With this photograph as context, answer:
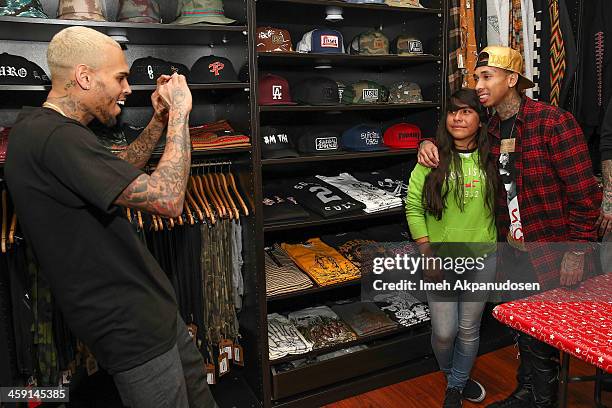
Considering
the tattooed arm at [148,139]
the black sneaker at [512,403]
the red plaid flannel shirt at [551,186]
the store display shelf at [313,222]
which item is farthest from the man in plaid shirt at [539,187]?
the tattooed arm at [148,139]

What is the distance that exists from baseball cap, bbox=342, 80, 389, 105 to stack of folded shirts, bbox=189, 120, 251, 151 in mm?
736

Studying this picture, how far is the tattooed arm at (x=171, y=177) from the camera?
4.40 feet

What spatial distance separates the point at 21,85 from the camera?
203 cm

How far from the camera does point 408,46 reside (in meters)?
2.92

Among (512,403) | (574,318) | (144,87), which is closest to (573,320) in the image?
(574,318)

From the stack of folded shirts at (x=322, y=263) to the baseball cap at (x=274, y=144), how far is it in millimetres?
622

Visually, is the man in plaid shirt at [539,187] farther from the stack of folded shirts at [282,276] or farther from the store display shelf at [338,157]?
the stack of folded shirts at [282,276]

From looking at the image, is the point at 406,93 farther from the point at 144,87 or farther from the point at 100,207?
the point at 100,207

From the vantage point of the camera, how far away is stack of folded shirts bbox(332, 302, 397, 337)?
114 inches

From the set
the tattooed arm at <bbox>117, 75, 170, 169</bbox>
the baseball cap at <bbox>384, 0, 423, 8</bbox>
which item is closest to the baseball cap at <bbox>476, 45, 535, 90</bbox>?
the baseball cap at <bbox>384, 0, 423, 8</bbox>

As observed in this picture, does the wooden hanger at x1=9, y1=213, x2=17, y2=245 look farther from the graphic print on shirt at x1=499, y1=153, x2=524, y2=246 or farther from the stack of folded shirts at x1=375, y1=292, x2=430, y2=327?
the graphic print on shirt at x1=499, y1=153, x2=524, y2=246

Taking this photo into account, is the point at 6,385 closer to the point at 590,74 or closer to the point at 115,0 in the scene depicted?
the point at 115,0

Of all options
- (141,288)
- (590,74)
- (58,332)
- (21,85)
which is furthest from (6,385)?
(590,74)

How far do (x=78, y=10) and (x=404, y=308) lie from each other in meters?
2.37
